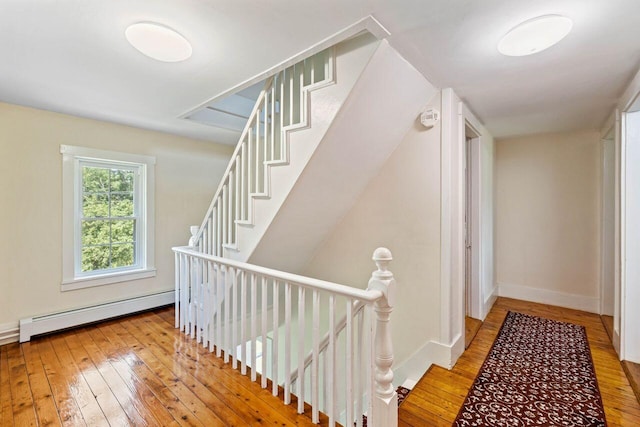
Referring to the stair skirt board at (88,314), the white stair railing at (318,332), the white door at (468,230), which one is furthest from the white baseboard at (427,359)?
the stair skirt board at (88,314)

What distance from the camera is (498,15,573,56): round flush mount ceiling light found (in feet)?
4.93

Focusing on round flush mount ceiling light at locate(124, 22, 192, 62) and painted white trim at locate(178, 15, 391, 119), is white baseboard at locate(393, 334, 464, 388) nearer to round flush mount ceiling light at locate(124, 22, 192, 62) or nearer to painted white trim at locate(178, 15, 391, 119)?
painted white trim at locate(178, 15, 391, 119)

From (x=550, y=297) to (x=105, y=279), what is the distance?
559cm

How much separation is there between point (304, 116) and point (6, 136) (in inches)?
115

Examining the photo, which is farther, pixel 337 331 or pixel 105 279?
pixel 105 279

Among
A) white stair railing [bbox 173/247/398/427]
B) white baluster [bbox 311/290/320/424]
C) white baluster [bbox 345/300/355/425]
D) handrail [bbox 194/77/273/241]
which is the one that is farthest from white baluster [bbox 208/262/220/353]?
white baluster [bbox 345/300/355/425]

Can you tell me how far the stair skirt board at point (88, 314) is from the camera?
2836 millimetres

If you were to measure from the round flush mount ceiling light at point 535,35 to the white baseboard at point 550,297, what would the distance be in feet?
11.2

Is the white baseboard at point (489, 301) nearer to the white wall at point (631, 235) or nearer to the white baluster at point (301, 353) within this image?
the white wall at point (631, 235)

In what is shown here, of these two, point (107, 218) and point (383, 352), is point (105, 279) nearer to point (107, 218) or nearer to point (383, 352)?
point (107, 218)

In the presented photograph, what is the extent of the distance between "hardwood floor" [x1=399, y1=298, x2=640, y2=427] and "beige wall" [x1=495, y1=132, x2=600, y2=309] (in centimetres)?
80

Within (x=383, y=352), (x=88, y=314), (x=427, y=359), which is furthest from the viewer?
(x=88, y=314)

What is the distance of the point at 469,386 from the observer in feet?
6.87

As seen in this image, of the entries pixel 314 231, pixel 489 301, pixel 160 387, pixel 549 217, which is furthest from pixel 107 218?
pixel 549 217
